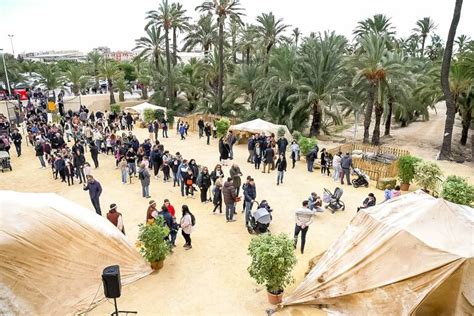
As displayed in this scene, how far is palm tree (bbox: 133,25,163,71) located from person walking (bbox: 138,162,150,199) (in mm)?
26264

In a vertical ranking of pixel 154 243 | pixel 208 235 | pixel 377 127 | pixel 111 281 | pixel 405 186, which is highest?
pixel 111 281

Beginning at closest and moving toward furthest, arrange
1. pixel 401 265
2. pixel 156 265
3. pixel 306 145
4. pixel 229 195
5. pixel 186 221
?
pixel 401 265, pixel 156 265, pixel 186 221, pixel 229 195, pixel 306 145

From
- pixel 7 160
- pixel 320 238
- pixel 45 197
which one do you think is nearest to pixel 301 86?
pixel 320 238

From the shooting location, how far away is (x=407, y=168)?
603 inches

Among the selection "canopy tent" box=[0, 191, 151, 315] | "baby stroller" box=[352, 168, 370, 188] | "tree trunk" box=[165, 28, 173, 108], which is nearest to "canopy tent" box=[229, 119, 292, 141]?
"baby stroller" box=[352, 168, 370, 188]

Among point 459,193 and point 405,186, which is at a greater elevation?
point 459,193

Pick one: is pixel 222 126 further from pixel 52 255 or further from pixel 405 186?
pixel 52 255

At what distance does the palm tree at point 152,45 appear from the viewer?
3722cm

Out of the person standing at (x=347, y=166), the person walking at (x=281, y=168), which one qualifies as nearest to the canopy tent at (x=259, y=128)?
the person walking at (x=281, y=168)

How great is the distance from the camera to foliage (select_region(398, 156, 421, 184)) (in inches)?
598

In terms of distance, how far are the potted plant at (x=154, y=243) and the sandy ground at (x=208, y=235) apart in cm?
37

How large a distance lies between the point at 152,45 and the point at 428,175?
1216 inches

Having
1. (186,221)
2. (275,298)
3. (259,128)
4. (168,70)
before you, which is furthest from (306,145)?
(168,70)

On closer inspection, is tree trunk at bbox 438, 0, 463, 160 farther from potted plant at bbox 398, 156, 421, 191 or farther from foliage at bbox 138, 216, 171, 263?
foliage at bbox 138, 216, 171, 263
